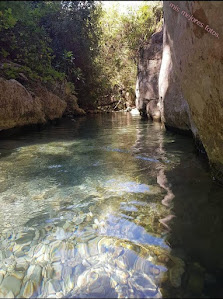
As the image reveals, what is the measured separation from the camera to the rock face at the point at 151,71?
10.4 metres

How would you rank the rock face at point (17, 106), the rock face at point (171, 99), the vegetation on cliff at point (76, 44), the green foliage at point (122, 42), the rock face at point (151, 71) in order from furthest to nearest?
1. the green foliage at point (122, 42)
2. the rock face at point (151, 71)
3. the vegetation on cliff at point (76, 44)
4. the rock face at point (17, 106)
5. the rock face at point (171, 99)

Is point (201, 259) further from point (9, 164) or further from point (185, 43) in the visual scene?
point (9, 164)

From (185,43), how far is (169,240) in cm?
172

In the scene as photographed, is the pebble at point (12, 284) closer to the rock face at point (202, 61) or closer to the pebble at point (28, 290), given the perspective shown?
the pebble at point (28, 290)

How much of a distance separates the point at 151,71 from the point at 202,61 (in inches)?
374

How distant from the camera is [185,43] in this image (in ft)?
7.49

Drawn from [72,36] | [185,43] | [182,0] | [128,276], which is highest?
[72,36]

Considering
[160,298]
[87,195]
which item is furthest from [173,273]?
[87,195]

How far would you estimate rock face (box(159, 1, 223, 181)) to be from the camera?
6.07 ft

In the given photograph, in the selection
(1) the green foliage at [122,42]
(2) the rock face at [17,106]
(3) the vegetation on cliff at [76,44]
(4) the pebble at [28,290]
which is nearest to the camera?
(4) the pebble at [28,290]

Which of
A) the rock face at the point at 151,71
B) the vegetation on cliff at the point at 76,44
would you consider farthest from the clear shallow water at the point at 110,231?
the rock face at the point at 151,71

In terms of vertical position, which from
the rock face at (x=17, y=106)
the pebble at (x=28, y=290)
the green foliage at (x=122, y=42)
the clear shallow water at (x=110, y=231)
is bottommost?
the pebble at (x=28, y=290)

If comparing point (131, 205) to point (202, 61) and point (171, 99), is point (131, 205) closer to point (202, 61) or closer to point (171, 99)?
point (202, 61)

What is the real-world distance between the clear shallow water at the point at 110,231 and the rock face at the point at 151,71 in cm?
744
